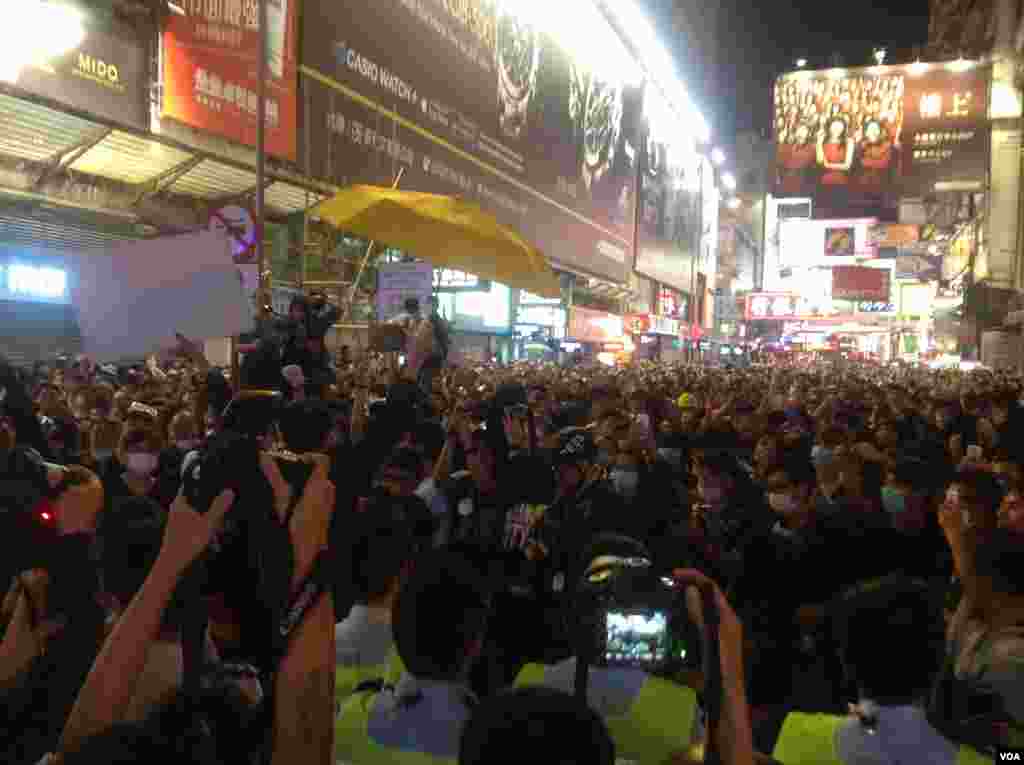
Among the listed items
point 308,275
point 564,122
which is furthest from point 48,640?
point 564,122

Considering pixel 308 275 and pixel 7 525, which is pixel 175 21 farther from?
pixel 7 525

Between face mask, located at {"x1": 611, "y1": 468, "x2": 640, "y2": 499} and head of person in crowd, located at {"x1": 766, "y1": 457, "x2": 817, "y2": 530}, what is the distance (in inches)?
31.3

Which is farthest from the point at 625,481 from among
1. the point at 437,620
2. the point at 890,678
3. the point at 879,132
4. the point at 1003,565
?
A: the point at 879,132

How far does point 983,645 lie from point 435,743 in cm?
191

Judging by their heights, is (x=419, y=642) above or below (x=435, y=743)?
above

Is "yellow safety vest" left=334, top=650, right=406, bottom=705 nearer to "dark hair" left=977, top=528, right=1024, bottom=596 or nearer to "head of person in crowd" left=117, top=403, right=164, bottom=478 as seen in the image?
"dark hair" left=977, top=528, right=1024, bottom=596

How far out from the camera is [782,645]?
12.5ft

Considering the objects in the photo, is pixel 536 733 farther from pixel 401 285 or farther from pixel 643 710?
pixel 401 285

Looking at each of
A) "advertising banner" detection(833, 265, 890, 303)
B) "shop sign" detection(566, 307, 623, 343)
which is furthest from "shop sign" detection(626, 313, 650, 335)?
"advertising banner" detection(833, 265, 890, 303)

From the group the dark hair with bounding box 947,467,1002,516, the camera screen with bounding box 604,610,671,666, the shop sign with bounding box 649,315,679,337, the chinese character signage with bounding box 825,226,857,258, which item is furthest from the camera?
the chinese character signage with bounding box 825,226,857,258

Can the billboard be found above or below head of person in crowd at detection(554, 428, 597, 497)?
above

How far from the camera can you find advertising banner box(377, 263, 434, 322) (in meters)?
8.11

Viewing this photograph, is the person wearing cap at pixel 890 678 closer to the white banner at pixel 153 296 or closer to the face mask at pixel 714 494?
the face mask at pixel 714 494

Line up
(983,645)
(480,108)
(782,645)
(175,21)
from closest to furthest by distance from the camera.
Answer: (983,645)
(782,645)
(175,21)
(480,108)
